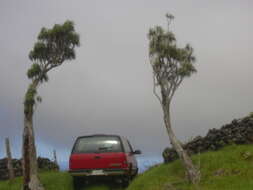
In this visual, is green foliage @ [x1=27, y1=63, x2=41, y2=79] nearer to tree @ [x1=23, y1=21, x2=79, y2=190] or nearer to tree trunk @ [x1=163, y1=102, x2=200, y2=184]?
tree @ [x1=23, y1=21, x2=79, y2=190]

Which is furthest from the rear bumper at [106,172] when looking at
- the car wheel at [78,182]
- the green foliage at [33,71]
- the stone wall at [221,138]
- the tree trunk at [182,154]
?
the green foliage at [33,71]

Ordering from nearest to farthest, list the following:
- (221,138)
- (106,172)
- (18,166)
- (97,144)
Answer: (106,172) < (97,144) < (221,138) < (18,166)

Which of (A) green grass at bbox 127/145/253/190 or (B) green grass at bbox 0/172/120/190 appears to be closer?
(A) green grass at bbox 127/145/253/190

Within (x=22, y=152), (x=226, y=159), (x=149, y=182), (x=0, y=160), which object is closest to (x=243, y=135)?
(x=226, y=159)

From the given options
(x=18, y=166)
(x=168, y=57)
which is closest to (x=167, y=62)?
(x=168, y=57)

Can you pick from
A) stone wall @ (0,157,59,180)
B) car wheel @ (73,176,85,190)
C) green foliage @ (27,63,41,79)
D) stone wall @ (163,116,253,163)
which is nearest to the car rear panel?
car wheel @ (73,176,85,190)

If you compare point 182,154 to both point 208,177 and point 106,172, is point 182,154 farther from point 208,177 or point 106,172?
point 106,172

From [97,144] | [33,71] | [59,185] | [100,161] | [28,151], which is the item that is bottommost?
[59,185]

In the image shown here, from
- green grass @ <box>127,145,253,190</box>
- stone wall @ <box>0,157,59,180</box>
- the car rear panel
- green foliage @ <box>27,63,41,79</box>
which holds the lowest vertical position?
green grass @ <box>127,145,253,190</box>

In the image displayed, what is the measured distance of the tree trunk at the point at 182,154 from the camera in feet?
46.8

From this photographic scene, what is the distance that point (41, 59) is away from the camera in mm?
20047

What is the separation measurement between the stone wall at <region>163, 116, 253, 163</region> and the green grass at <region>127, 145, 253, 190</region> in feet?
2.32

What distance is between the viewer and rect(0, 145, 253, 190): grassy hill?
41.4 ft

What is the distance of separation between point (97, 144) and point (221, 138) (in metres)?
7.19
